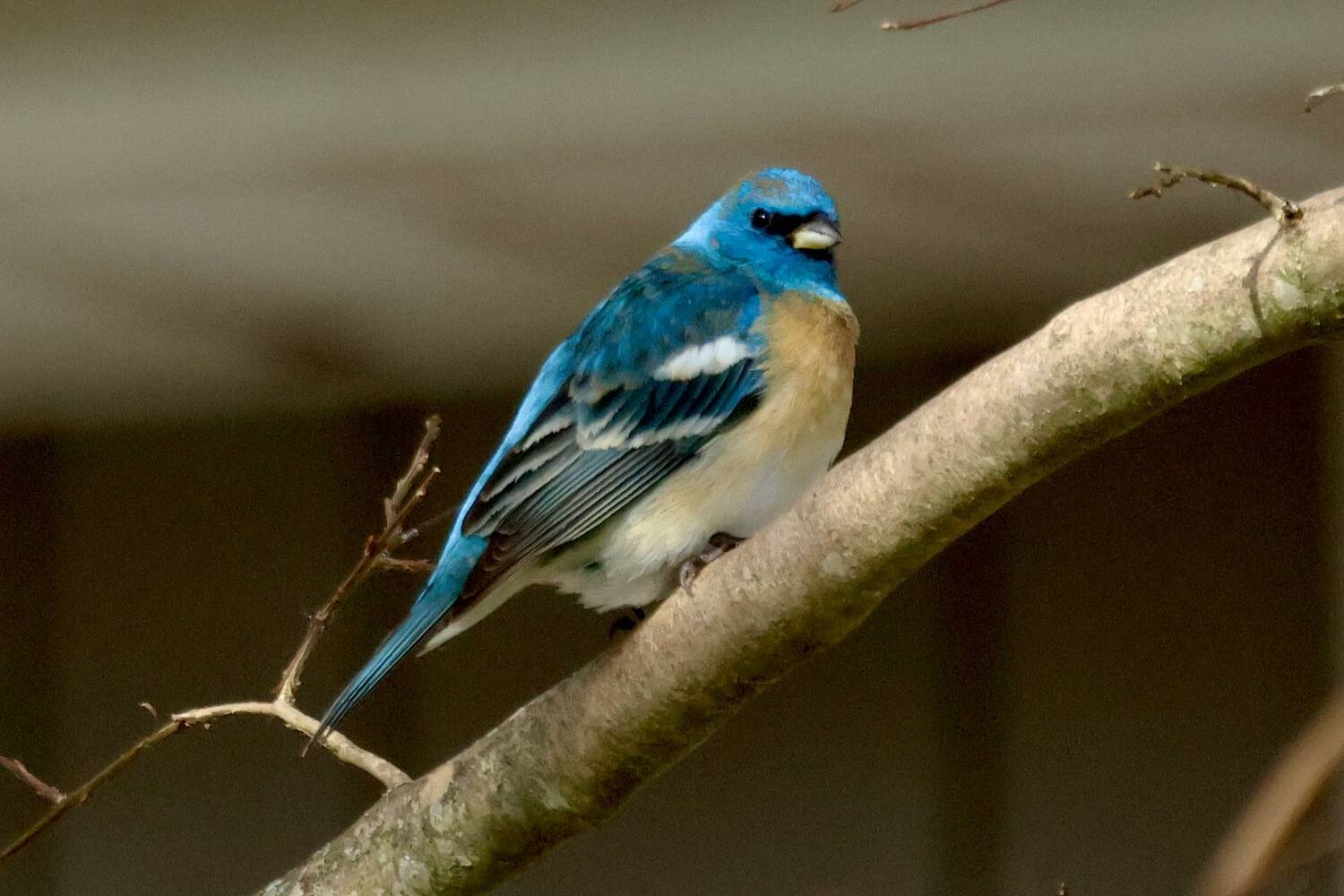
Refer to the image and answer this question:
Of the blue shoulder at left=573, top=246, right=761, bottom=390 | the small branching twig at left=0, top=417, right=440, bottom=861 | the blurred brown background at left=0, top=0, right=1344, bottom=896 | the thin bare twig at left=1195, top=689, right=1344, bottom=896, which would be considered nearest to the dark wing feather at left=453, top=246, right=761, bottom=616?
the blue shoulder at left=573, top=246, right=761, bottom=390

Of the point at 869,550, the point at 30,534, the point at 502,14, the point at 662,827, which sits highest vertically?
the point at 502,14

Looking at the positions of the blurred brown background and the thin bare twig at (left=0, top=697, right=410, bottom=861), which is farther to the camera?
the blurred brown background

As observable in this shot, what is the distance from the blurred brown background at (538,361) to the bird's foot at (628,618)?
3.53ft

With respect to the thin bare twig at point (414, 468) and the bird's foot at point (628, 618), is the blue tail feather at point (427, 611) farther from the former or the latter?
the thin bare twig at point (414, 468)

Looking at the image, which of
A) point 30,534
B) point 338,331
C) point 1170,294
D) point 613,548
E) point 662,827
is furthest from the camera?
point 30,534

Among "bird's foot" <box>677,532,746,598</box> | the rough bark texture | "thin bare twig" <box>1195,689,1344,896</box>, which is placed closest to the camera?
"thin bare twig" <box>1195,689,1344,896</box>

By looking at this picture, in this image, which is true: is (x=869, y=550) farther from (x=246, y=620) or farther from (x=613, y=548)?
(x=246, y=620)

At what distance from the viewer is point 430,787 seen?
1.97 meters

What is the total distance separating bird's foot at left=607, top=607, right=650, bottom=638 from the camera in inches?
92.7

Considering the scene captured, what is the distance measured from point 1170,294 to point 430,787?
3.07 feet

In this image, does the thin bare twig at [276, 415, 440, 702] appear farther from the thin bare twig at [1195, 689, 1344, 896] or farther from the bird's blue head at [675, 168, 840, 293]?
the thin bare twig at [1195, 689, 1344, 896]

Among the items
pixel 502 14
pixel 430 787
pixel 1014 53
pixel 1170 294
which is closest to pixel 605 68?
pixel 502 14

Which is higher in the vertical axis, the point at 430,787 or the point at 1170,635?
the point at 430,787

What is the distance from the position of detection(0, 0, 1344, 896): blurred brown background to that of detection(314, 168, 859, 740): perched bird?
63cm
